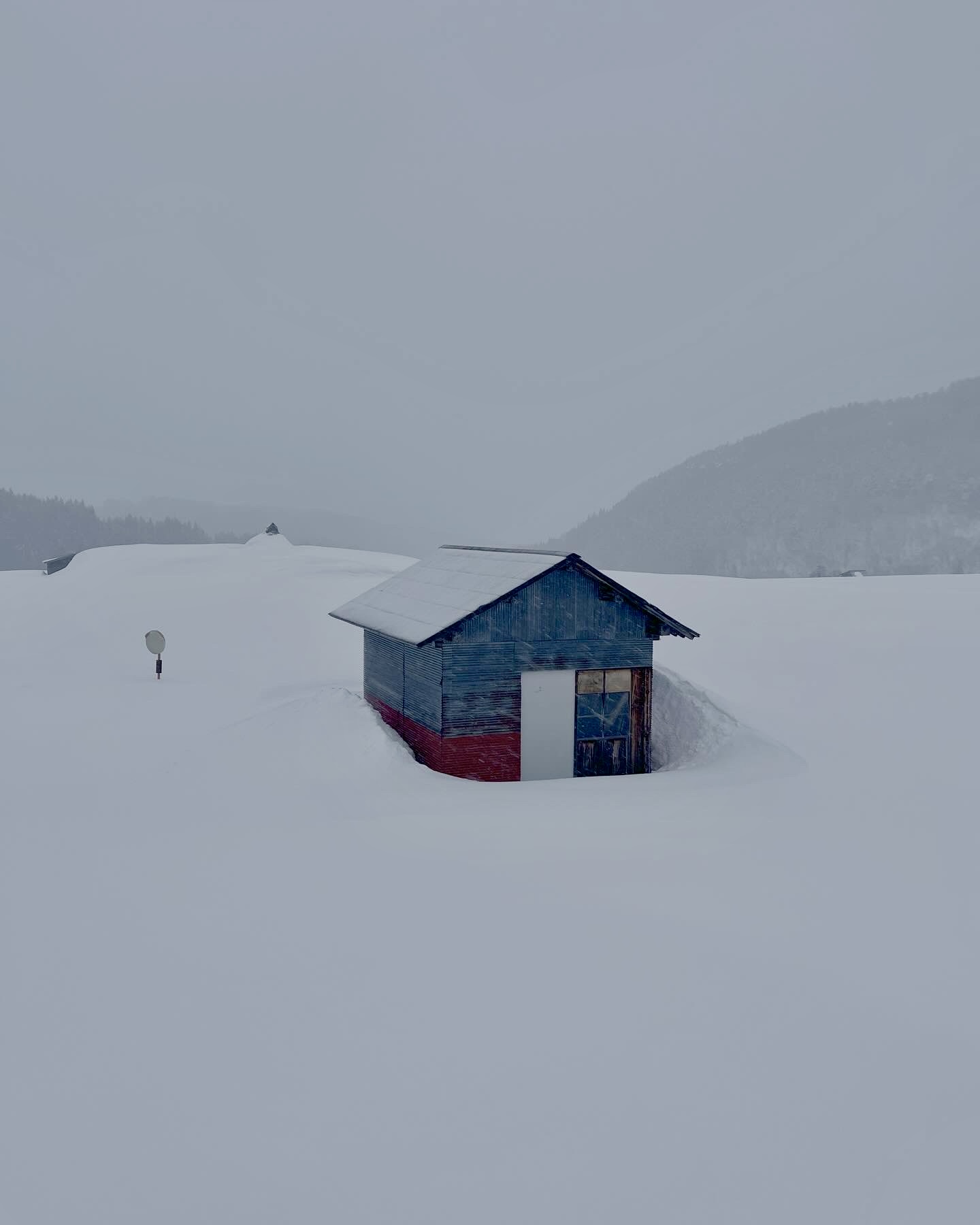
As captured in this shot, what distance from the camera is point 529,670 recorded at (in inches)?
704

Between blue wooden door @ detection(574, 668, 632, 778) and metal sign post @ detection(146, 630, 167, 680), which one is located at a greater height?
metal sign post @ detection(146, 630, 167, 680)

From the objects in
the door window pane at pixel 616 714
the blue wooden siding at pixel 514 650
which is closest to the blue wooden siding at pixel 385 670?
the blue wooden siding at pixel 514 650

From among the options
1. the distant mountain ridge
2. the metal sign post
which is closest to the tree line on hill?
the distant mountain ridge

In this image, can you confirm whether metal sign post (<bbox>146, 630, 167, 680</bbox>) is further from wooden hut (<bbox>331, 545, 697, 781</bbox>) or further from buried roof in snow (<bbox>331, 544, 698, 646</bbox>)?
wooden hut (<bbox>331, 545, 697, 781</bbox>)

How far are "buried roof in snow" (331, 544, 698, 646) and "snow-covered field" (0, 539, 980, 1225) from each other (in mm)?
2218

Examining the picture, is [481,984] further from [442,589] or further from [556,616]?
[442,589]

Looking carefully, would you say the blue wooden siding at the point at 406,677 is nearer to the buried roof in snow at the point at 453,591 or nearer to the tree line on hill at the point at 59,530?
the buried roof in snow at the point at 453,591

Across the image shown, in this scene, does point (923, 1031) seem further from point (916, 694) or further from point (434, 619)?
point (916, 694)

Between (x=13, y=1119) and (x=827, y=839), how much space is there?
35.6 ft

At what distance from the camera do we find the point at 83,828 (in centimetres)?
1433

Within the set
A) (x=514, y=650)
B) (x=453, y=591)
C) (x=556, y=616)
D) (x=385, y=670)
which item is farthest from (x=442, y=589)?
(x=556, y=616)

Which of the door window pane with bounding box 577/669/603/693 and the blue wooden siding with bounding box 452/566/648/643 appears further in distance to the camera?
the door window pane with bounding box 577/669/603/693

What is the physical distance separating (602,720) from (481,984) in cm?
973

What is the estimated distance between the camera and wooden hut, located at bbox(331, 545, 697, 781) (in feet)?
57.4
